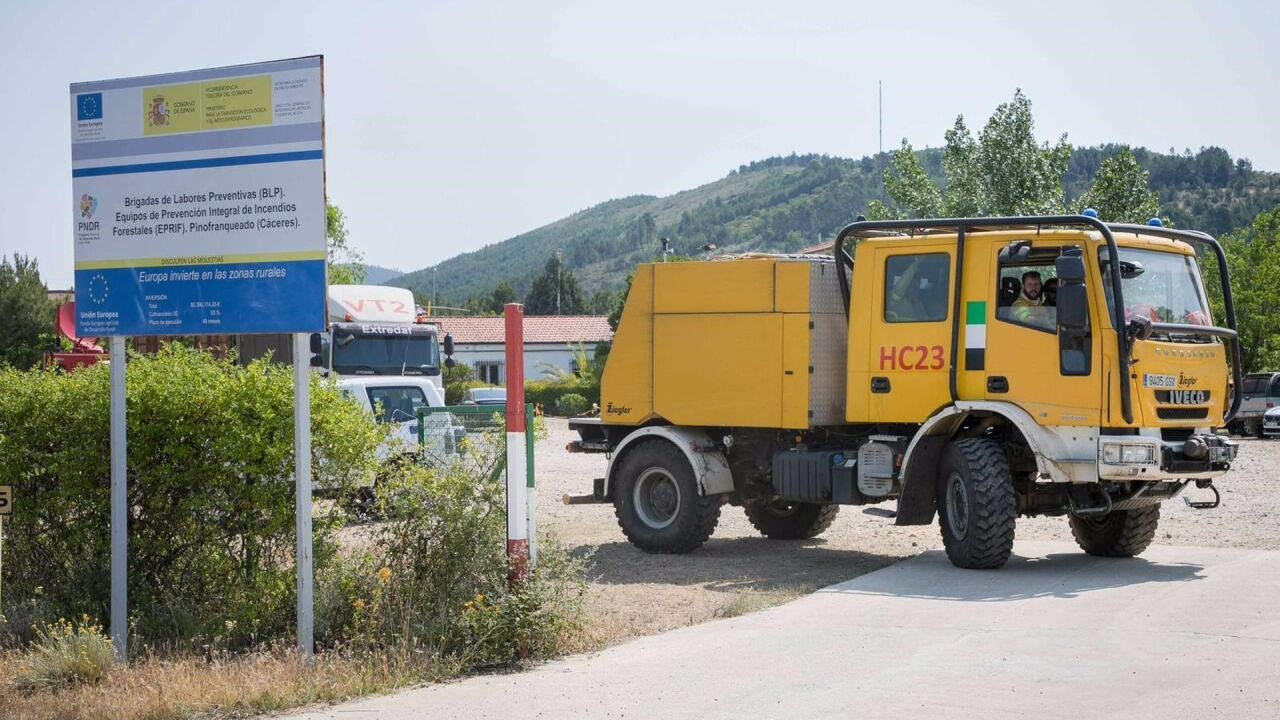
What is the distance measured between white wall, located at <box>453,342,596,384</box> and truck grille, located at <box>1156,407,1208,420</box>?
68.8m

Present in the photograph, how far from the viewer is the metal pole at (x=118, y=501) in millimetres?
9172

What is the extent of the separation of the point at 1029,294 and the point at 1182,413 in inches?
65.3

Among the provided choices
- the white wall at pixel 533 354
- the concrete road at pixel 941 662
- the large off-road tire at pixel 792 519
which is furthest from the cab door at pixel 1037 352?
the white wall at pixel 533 354

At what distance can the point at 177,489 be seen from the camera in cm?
968

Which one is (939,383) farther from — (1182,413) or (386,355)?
(386,355)

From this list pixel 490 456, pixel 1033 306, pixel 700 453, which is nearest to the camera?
pixel 490 456

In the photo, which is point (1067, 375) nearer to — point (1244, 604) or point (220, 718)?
point (1244, 604)

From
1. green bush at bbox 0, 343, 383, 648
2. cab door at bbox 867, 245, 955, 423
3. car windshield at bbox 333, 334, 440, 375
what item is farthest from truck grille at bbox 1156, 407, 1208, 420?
car windshield at bbox 333, 334, 440, 375

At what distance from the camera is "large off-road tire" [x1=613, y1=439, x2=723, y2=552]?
543 inches

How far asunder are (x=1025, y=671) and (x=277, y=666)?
14.6 ft

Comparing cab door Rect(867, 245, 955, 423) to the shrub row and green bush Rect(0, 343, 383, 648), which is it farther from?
the shrub row

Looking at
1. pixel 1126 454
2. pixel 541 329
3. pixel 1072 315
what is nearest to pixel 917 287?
pixel 1072 315

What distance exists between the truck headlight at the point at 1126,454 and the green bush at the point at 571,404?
4762 centimetres

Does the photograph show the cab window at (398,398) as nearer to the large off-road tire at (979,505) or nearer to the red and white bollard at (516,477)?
the large off-road tire at (979,505)
